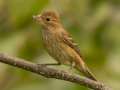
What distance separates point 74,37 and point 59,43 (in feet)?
1.19

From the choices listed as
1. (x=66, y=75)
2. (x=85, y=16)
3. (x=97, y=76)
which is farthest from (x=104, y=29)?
(x=66, y=75)

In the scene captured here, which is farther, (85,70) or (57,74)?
(85,70)

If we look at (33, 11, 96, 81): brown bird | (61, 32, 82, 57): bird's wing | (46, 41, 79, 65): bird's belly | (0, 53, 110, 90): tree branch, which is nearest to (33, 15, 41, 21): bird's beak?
(33, 11, 96, 81): brown bird

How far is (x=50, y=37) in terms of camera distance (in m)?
6.18

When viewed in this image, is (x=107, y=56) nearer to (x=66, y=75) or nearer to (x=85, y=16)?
(x=85, y=16)

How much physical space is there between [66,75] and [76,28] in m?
1.09

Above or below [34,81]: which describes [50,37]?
above

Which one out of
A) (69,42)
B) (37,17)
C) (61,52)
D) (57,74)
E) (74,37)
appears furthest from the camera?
(69,42)

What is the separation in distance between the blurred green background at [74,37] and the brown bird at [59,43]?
0.27 ft

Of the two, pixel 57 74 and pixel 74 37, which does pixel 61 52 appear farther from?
pixel 57 74

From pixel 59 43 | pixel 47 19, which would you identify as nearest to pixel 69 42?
pixel 59 43

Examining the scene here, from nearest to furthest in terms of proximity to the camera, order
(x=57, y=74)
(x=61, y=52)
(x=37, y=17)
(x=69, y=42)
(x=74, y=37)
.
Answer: (x=57, y=74) < (x=37, y=17) < (x=74, y=37) < (x=61, y=52) < (x=69, y=42)

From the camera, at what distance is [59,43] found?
628 cm

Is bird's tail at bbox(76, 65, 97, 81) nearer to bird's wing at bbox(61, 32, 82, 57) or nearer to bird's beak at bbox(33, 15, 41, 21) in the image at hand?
bird's wing at bbox(61, 32, 82, 57)
